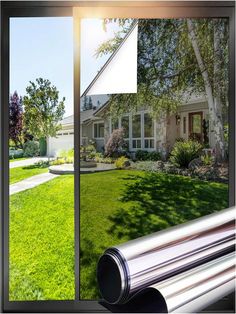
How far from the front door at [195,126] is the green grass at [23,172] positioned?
1.03 m

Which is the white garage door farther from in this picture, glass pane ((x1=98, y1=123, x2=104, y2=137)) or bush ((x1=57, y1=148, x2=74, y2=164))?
glass pane ((x1=98, y1=123, x2=104, y2=137))

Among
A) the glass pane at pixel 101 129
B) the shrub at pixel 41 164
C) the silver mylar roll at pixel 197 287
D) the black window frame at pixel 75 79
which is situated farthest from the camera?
the shrub at pixel 41 164

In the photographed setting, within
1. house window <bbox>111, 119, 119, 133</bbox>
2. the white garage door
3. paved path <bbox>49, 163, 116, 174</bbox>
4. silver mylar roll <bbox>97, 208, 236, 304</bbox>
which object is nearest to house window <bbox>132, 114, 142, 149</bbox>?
house window <bbox>111, 119, 119, 133</bbox>

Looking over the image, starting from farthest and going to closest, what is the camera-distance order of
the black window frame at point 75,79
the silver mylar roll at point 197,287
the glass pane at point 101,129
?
the glass pane at point 101,129, the black window frame at point 75,79, the silver mylar roll at point 197,287

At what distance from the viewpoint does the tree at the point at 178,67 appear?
2447mm

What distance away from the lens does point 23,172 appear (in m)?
2.56

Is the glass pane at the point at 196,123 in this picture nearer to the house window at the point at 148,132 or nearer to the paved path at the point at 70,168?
the house window at the point at 148,132

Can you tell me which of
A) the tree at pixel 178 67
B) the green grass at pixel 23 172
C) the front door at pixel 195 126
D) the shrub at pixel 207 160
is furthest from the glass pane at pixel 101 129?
the shrub at pixel 207 160

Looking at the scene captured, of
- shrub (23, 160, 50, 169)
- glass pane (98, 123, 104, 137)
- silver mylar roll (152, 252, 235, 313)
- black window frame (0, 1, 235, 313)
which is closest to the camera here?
silver mylar roll (152, 252, 235, 313)

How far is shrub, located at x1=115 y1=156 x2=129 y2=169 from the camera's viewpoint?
97.7 inches

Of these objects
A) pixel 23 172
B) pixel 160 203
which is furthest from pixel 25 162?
pixel 160 203

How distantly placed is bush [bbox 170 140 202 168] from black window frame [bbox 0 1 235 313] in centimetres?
23

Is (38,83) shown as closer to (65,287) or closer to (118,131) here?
(118,131)

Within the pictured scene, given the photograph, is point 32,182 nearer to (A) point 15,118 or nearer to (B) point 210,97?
(A) point 15,118
